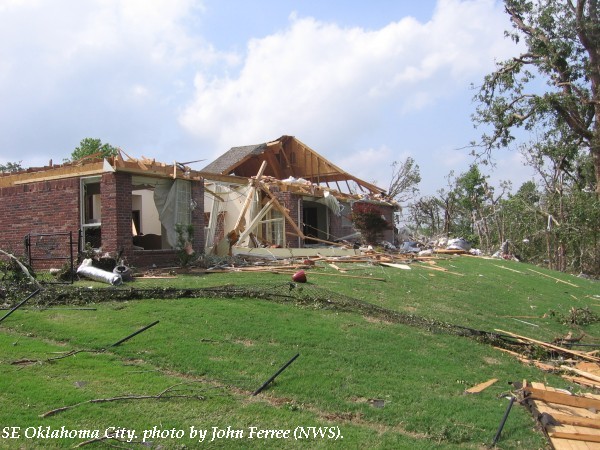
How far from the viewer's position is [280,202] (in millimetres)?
21688

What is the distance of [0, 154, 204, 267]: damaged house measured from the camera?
1393 centimetres

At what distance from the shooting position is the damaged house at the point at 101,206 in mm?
13930

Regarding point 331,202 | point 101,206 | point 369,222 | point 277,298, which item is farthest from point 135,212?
point 277,298

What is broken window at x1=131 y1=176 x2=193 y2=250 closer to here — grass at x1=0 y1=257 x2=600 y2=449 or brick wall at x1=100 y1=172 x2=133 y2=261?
brick wall at x1=100 y1=172 x2=133 y2=261

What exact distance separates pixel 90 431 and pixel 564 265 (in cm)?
2822

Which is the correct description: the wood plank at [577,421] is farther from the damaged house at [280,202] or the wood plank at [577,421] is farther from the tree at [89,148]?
the tree at [89,148]

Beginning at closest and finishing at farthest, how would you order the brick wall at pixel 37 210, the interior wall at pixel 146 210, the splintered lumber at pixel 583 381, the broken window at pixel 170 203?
the splintered lumber at pixel 583 381 → the brick wall at pixel 37 210 → the broken window at pixel 170 203 → the interior wall at pixel 146 210

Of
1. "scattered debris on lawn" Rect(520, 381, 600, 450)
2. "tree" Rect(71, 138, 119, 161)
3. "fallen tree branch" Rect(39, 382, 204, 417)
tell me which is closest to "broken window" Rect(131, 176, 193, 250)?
"fallen tree branch" Rect(39, 382, 204, 417)

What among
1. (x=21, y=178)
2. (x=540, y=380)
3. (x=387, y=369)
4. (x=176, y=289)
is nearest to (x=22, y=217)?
(x=21, y=178)

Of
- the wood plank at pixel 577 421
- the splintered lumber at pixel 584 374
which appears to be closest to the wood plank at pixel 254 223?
the splintered lumber at pixel 584 374

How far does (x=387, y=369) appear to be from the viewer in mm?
7184

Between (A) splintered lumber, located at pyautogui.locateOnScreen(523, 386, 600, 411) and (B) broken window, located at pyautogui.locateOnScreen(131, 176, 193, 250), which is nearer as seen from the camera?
(A) splintered lumber, located at pyautogui.locateOnScreen(523, 386, 600, 411)

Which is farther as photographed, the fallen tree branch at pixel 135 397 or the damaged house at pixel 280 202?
the damaged house at pixel 280 202

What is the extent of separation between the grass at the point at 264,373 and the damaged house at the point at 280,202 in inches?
296
